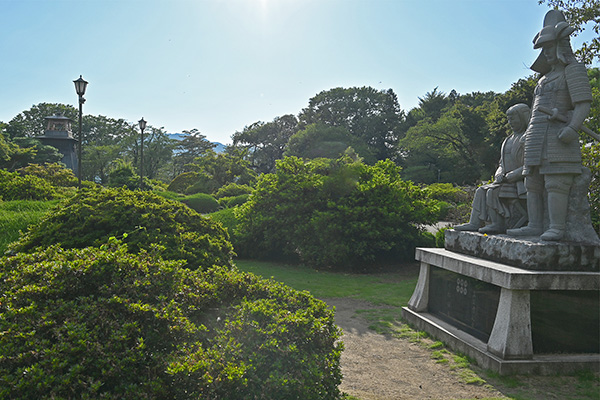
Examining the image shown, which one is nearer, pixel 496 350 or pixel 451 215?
pixel 496 350

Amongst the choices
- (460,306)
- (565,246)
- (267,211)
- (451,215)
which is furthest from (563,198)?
(451,215)

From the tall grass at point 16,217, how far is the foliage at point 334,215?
4450 mm

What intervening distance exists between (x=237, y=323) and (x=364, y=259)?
7.07m

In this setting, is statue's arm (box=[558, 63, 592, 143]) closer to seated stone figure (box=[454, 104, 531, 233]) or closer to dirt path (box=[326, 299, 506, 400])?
seated stone figure (box=[454, 104, 531, 233])

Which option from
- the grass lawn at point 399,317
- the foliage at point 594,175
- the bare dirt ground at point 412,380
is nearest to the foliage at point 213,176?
the grass lawn at point 399,317

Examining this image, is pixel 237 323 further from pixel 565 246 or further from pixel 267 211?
pixel 267 211

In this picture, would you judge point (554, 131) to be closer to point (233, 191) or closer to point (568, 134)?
point (568, 134)

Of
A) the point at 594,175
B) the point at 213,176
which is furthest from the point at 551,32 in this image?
the point at 213,176

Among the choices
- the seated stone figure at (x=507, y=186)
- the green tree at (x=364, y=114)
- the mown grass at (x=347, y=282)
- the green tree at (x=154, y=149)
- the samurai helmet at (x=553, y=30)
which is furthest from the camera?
the green tree at (x=154, y=149)

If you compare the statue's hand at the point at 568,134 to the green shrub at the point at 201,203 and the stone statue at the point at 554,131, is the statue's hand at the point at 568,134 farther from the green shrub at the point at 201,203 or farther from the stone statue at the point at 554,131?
the green shrub at the point at 201,203

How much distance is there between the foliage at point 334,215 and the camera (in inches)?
371

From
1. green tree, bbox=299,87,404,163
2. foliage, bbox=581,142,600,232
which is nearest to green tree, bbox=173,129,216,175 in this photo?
green tree, bbox=299,87,404,163

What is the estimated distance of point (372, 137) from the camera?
40.9 metres

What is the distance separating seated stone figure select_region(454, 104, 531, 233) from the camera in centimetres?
506
